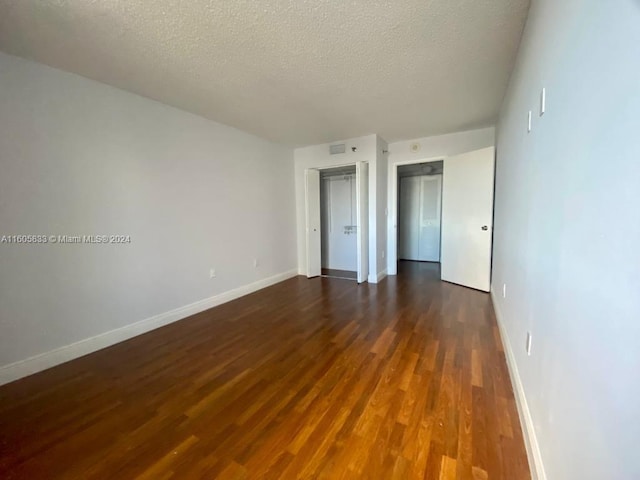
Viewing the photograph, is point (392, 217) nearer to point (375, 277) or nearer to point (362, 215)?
point (362, 215)

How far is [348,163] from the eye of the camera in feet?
14.7

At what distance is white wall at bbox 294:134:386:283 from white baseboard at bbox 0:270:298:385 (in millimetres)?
1788

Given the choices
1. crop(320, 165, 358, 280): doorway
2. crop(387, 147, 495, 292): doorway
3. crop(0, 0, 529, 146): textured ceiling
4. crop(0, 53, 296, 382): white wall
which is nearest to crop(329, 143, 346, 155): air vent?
crop(320, 165, 358, 280): doorway

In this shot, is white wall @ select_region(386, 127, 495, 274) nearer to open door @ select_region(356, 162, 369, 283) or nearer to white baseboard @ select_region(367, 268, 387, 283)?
white baseboard @ select_region(367, 268, 387, 283)

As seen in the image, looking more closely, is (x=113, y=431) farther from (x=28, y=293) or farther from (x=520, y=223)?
(x=520, y=223)

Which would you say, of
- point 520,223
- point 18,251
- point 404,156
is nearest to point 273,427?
point 520,223

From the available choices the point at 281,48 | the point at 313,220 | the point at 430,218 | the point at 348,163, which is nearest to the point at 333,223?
the point at 313,220

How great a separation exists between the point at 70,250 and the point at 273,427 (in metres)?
2.22

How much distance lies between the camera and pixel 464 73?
2.37 metres

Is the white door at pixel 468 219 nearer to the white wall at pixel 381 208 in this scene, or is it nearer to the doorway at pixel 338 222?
the white wall at pixel 381 208

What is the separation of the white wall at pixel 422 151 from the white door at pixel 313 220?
4.29 feet

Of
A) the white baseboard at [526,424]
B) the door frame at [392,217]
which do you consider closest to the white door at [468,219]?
the door frame at [392,217]

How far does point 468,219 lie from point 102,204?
174 inches

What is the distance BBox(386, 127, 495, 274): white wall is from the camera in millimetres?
4104
